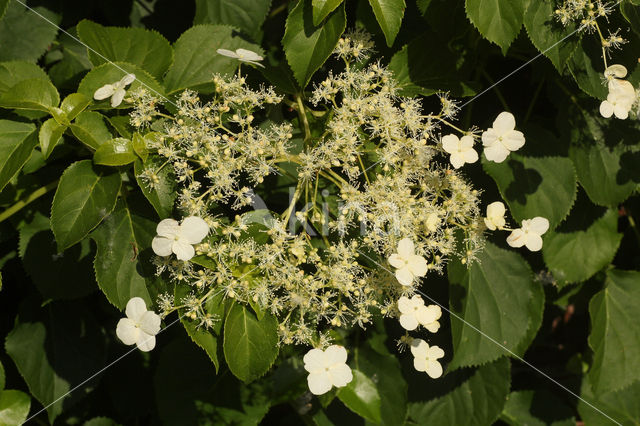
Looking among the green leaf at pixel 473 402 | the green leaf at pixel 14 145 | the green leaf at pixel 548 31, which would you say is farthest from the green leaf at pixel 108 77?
the green leaf at pixel 473 402

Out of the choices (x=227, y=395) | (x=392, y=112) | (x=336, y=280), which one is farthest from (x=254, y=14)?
(x=227, y=395)

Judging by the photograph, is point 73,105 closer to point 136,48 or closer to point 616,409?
point 136,48

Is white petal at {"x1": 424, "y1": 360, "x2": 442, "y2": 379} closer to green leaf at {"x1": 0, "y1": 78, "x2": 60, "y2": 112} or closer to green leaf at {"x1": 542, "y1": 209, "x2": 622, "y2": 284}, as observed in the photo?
green leaf at {"x1": 542, "y1": 209, "x2": 622, "y2": 284}

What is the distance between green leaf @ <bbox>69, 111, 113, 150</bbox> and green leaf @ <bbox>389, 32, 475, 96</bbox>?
2.53 feet

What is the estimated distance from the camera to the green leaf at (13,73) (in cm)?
159

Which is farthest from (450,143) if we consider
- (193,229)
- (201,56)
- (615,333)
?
(615,333)

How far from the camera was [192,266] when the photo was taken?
1.33 metres

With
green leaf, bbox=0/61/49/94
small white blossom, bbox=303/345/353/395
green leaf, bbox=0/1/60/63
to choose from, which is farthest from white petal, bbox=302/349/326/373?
green leaf, bbox=0/1/60/63

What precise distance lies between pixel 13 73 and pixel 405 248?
1.21 meters

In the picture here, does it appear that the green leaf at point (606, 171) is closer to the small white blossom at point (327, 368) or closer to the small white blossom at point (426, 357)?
the small white blossom at point (426, 357)

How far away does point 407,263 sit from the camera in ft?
4.16

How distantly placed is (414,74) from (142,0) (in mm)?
1155

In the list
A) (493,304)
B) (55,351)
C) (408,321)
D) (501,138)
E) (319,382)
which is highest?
(501,138)

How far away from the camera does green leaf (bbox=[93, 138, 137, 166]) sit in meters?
1.30
